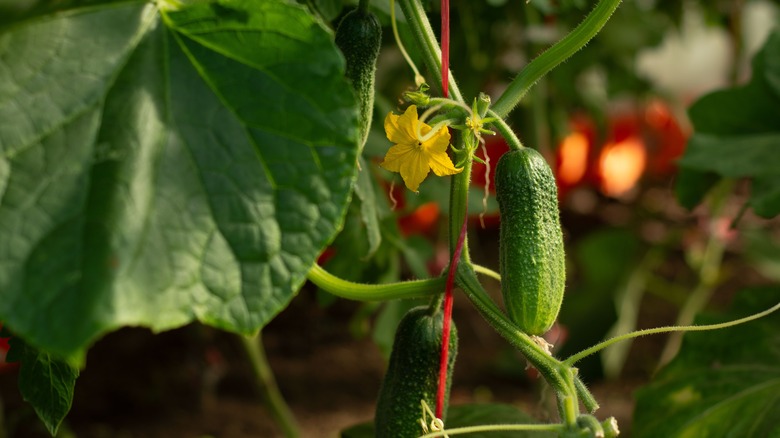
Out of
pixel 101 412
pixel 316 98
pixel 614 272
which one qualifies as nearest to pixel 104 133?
pixel 316 98

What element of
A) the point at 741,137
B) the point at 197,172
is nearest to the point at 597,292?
the point at 741,137

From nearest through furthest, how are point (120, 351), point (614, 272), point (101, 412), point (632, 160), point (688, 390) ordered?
point (688, 390) < point (101, 412) < point (120, 351) < point (614, 272) < point (632, 160)

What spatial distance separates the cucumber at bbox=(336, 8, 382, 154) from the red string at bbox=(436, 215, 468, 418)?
14cm

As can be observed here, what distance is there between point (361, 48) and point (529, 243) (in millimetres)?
257

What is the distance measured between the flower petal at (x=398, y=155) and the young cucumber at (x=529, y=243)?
0.31 feet

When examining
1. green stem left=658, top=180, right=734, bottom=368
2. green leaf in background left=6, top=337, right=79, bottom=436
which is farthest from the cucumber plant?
green stem left=658, top=180, right=734, bottom=368

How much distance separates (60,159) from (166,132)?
88 mm

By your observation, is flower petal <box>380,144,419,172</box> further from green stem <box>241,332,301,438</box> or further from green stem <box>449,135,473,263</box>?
green stem <box>241,332,301,438</box>

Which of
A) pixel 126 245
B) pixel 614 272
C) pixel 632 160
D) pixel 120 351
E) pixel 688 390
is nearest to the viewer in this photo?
pixel 126 245

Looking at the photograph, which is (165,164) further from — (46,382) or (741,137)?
(741,137)

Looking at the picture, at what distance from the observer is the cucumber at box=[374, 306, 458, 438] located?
1.02 meters

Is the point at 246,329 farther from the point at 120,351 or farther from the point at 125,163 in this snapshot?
the point at 120,351

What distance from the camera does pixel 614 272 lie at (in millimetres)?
2789

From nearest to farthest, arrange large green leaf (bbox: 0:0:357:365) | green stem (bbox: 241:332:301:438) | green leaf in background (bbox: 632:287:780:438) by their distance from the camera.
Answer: large green leaf (bbox: 0:0:357:365) → green leaf in background (bbox: 632:287:780:438) → green stem (bbox: 241:332:301:438)
